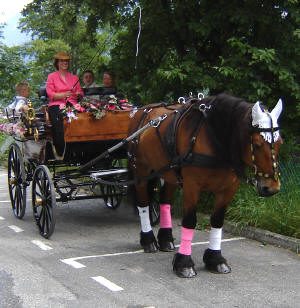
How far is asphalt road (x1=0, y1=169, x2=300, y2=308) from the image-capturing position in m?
4.63

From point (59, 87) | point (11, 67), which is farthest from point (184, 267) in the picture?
point (11, 67)

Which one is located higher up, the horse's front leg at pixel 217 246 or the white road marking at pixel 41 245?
the horse's front leg at pixel 217 246

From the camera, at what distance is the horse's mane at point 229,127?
15.7 feet

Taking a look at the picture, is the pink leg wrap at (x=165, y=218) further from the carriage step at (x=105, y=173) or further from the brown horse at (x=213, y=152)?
the carriage step at (x=105, y=173)

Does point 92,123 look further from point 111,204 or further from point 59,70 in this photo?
point 111,204

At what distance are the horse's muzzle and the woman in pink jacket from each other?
3420 mm

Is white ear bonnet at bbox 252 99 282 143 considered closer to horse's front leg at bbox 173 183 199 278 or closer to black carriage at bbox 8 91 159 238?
horse's front leg at bbox 173 183 199 278

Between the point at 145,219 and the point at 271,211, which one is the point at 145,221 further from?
the point at 271,211

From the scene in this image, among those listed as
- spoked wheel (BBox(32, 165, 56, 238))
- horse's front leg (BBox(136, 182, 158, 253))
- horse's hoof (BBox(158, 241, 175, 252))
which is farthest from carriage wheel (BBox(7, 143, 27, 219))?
horse's hoof (BBox(158, 241, 175, 252))

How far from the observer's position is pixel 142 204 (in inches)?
256

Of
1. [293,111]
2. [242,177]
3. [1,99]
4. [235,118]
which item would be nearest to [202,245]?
[242,177]

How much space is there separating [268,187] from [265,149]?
1.12 ft

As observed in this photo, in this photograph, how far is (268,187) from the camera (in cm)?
454

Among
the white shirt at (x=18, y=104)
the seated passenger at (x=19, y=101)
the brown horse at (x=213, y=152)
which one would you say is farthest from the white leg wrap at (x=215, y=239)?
the white shirt at (x=18, y=104)
